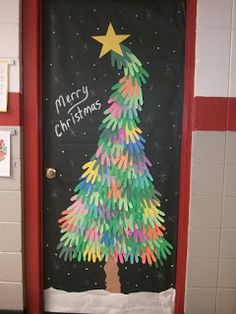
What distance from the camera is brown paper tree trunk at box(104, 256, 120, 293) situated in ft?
6.47

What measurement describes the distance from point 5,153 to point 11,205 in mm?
330

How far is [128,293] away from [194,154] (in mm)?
1038

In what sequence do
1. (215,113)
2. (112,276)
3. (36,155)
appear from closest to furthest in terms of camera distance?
(215,113) < (36,155) < (112,276)

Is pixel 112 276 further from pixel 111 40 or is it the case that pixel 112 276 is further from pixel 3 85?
pixel 111 40

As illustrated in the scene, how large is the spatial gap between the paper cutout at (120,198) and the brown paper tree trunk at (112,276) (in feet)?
0.12

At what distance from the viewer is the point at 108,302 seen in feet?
6.56

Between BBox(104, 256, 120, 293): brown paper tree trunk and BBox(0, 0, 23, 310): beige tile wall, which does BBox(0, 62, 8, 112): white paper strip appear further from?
BBox(104, 256, 120, 293): brown paper tree trunk

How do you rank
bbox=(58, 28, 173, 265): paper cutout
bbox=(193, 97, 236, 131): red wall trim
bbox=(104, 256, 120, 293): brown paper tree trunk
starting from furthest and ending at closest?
1. bbox=(104, 256, 120, 293): brown paper tree trunk
2. bbox=(58, 28, 173, 265): paper cutout
3. bbox=(193, 97, 236, 131): red wall trim

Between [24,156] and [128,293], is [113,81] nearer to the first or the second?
[24,156]

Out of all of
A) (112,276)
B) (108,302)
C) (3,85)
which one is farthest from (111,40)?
(108,302)

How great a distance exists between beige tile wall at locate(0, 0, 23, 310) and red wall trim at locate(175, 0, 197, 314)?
102 centimetres

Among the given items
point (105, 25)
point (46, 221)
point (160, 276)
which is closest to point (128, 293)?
point (160, 276)

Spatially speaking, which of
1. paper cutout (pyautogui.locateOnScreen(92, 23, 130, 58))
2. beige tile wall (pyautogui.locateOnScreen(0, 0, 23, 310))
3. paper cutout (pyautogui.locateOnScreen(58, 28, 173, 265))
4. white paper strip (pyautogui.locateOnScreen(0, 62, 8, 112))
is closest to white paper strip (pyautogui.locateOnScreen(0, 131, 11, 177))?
beige tile wall (pyautogui.locateOnScreen(0, 0, 23, 310))

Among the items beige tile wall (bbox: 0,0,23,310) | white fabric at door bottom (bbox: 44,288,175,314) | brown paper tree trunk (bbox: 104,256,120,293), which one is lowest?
white fabric at door bottom (bbox: 44,288,175,314)
